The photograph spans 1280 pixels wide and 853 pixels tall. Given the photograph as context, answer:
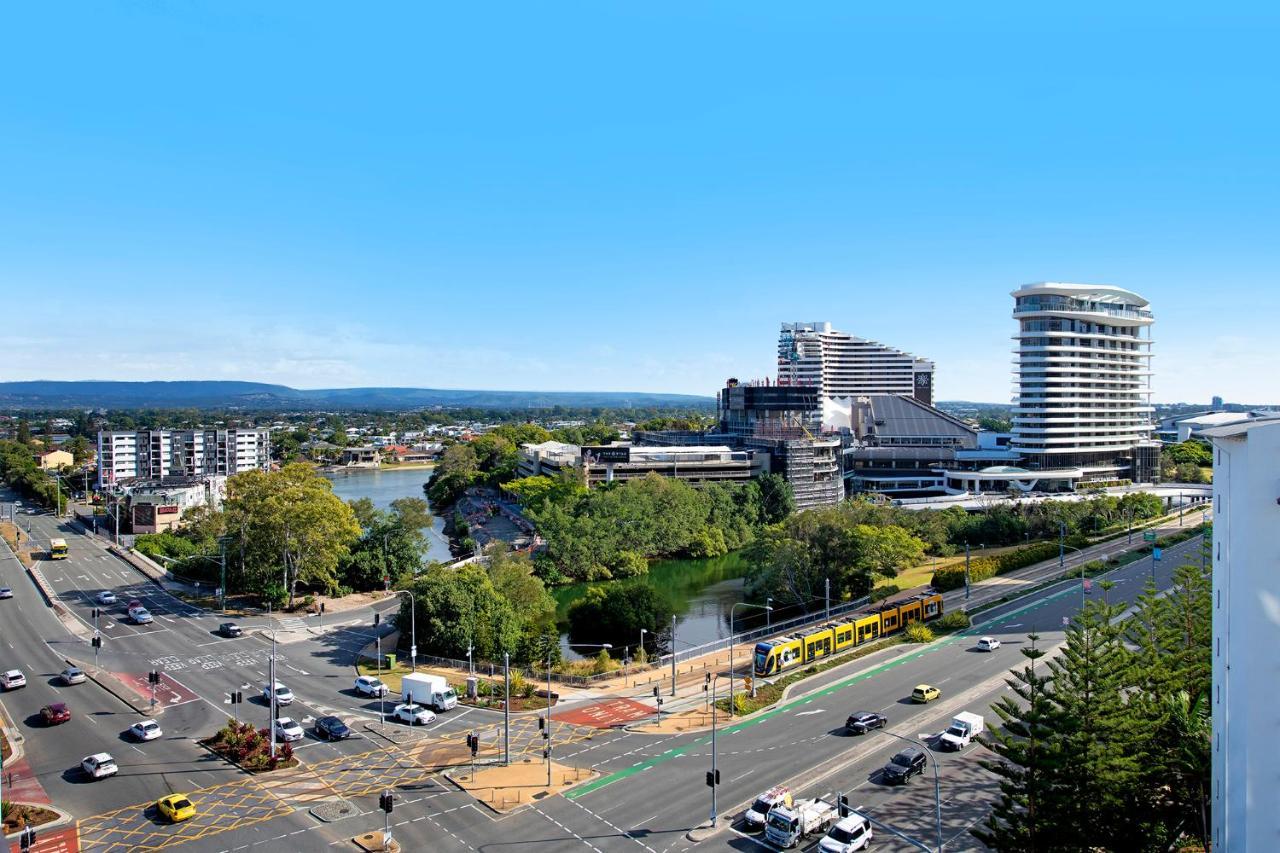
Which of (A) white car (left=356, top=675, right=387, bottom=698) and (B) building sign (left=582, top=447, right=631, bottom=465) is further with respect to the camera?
(B) building sign (left=582, top=447, right=631, bottom=465)

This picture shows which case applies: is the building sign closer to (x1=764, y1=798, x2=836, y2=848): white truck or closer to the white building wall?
(x1=764, y1=798, x2=836, y2=848): white truck

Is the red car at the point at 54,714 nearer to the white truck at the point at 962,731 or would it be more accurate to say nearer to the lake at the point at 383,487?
the white truck at the point at 962,731

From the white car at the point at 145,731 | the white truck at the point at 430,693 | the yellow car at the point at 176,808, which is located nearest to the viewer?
the yellow car at the point at 176,808

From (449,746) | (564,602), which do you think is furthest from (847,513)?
(449,746)

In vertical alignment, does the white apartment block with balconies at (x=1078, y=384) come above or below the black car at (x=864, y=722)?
above

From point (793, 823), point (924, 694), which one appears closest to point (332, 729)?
point (793, 823)

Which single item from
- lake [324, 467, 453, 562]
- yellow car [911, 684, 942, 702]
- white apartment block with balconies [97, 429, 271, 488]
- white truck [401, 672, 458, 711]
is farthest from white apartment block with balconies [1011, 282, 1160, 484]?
white apartment block with balconies [97, 429, 271, 488]

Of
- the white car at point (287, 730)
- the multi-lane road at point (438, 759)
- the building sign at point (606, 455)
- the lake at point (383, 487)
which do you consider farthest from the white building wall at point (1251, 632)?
the building sign at point (606, 455)
